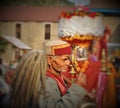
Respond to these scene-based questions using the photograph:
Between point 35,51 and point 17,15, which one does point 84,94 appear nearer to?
point 35,51

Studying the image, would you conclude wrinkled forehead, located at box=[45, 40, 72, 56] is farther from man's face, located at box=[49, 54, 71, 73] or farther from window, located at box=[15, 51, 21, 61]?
window, located at box=[15, 51, 21, 61]

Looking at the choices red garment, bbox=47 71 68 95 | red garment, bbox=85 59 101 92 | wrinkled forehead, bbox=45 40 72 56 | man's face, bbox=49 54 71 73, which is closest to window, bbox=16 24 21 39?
wrinkled forehead, bbox=45 40 72 56

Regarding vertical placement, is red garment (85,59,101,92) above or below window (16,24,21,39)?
below

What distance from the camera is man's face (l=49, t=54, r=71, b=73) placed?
4785 millimetres

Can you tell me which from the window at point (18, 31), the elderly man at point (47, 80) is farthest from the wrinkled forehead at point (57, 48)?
the window at point (18, 31)

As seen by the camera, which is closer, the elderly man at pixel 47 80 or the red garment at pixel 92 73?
the elderly man at pixel 47 80

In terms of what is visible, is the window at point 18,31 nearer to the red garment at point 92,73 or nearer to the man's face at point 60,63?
the man's face at point 60,63

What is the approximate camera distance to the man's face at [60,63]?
4785 mm

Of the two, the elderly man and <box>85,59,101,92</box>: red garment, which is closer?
the elderly man

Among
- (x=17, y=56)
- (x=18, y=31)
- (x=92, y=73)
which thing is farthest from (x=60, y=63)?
(x=18, y=31)

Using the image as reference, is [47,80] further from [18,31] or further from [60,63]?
[18,31]

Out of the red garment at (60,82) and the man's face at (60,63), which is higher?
the man's face at (60,63)

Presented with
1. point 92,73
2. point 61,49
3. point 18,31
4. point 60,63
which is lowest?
point 92,73

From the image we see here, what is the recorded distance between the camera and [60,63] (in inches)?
189
